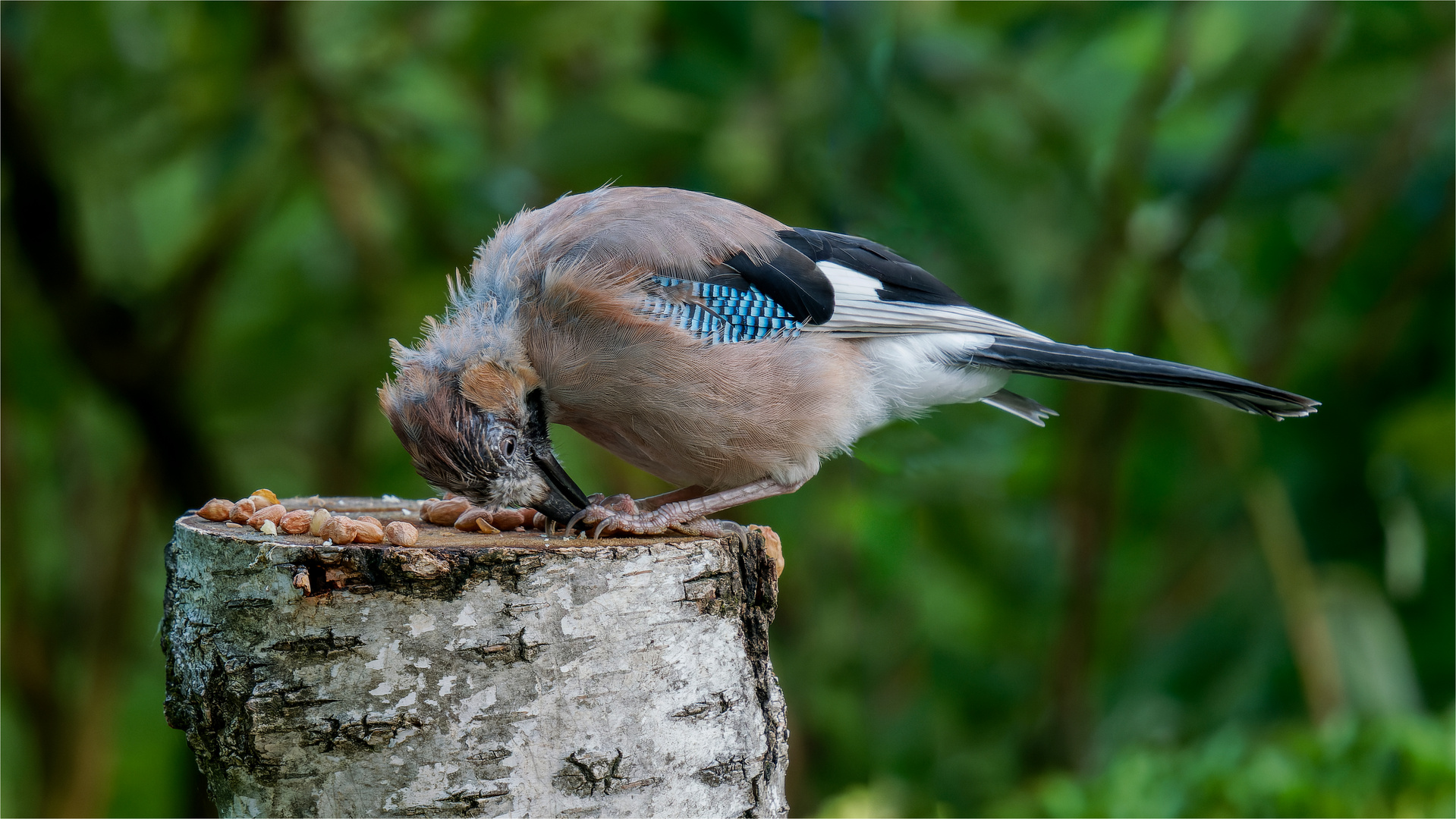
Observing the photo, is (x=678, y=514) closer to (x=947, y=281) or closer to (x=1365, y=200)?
(x=947, y=281)

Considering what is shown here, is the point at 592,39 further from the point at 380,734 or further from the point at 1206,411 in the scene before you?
the point at 380,734

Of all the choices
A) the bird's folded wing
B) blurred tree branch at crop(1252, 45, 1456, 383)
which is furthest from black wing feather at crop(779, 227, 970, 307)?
blurred tree branch at crop(1252, 45, 1456, 383)

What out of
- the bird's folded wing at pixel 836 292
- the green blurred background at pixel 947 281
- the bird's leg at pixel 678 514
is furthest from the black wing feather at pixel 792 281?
the green blurred background at pixel 947 281

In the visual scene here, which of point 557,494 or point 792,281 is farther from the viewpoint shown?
point 792,281

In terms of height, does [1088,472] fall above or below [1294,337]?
below

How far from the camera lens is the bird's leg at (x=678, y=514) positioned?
7.51ft

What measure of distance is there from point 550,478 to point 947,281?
6.52 ft

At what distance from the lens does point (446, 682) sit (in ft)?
5.57

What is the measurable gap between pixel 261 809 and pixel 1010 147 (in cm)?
368

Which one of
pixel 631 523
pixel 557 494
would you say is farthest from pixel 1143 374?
pixel 557 494

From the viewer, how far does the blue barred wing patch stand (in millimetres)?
2596

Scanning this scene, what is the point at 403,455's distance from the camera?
15.7 feet

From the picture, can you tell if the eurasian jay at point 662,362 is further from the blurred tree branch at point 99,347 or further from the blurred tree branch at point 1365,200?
the blurred tree branch at point 1365,200

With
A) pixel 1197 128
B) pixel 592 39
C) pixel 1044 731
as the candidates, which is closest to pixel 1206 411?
pixel 1197 128
